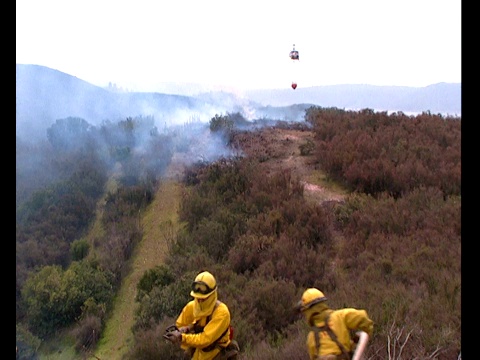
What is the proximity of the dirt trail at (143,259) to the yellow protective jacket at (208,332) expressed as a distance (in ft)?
8.39

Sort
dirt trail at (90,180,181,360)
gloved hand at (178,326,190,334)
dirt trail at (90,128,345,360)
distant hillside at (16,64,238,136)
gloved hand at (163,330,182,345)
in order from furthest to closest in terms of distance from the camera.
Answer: distant hillside at (16,64,238,136) → dirt trail at (90,128,345,360) → dirt trail at (90,180,181,360) → gloved hand at (178,326,190,334) → gloved hand at (163,330,182,345)

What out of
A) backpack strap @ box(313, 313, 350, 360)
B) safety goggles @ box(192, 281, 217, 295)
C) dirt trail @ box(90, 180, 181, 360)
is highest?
safety goggles @ box(192, 281, 217, 295)

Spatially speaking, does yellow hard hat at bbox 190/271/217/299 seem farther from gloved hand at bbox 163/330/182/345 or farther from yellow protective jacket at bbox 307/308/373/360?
yellow protective jacket at bbox 307/308/373/360

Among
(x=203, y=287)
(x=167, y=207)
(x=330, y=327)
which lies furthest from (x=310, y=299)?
(x=167, y=207)

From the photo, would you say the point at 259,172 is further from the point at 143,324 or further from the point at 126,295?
the point at 143,324

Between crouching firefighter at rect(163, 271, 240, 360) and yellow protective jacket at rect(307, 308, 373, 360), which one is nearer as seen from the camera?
yellow protective jacket at rect(307, 308, 373, 360)

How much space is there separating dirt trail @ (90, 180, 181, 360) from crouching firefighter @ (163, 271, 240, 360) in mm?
2599

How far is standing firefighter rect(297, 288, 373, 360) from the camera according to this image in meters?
3.78

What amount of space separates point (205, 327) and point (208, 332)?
0.21ft

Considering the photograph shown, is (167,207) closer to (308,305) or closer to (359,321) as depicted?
(308,305)

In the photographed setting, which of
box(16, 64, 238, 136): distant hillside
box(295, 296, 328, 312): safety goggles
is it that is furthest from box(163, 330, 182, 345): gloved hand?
box(16, 64, 238, 136): distant hillside
